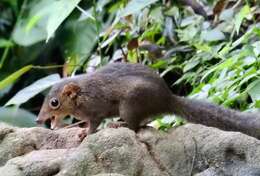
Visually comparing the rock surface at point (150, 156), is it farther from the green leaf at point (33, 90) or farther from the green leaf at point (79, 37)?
the green leaf at point (79, 37)

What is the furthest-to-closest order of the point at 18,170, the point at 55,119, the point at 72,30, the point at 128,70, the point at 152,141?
the point at 72,30 → the point at 55,119 → the point at 128,70 → the point at 152,141 → the point at 18,170

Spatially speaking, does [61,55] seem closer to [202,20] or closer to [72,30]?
[72,30]

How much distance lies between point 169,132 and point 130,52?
2281 mm

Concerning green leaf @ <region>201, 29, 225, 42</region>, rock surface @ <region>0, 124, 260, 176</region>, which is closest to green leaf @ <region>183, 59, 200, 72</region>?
green leaf @ <region>201, 29, 225, 42</region>

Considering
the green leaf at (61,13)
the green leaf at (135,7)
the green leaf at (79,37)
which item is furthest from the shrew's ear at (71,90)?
the green leaf at (79,37)

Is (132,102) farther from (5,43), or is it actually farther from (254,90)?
(5,43)

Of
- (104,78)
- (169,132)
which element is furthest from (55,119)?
(169,132)

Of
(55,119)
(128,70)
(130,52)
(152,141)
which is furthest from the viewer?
(130,52)

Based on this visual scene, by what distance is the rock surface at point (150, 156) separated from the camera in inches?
132

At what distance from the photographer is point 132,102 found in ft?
13.7

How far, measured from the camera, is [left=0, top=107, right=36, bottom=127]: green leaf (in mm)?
7016

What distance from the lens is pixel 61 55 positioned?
346 inches

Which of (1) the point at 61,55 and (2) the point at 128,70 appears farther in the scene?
(1) the point at 61,55

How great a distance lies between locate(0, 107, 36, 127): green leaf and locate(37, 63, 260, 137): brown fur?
2.55 m
